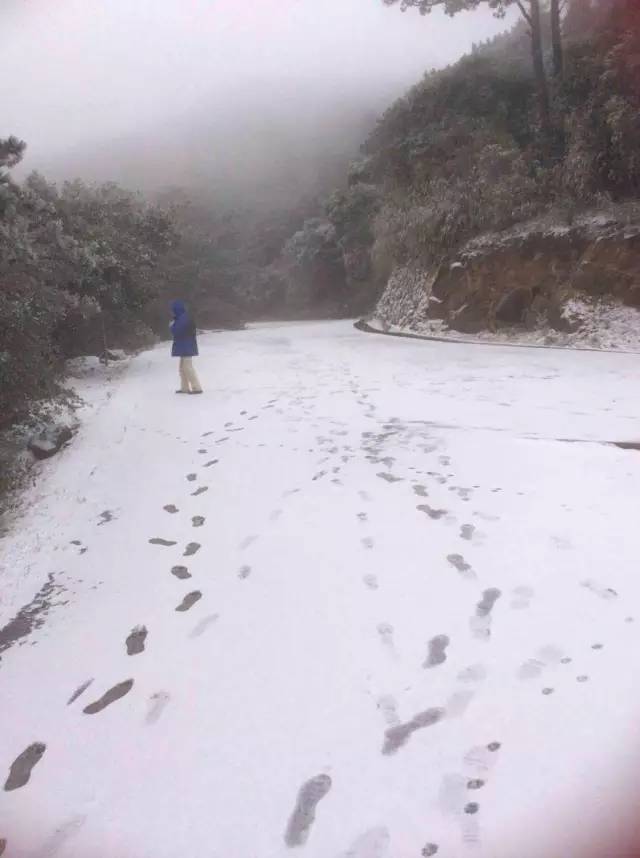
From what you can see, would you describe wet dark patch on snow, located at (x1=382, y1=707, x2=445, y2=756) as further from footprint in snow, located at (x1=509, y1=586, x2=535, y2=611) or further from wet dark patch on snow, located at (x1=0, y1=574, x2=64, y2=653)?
wet dark patch on snow, located at (x1=0, y1=574, x2=64, y2=653)

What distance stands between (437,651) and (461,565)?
733mm

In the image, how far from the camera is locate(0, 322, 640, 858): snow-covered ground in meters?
2.09

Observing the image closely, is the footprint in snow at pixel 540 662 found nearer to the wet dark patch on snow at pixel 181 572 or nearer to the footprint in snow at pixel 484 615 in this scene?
the footprint in snow at pixel 484 615

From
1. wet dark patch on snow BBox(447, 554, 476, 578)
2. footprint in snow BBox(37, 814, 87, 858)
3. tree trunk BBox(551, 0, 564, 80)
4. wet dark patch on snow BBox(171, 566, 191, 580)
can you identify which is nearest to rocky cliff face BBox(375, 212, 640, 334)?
tree trunk BBox(551, 0, 564, 80)

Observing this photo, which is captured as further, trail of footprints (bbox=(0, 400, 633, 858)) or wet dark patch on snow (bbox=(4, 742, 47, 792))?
wet dark patch on snow (bbox=(4, 742, 47, 792))

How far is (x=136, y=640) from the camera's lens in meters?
3.17

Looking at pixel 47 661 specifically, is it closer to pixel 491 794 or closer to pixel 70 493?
pixel 491 794

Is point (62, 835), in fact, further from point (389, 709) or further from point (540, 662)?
point (540, 662)

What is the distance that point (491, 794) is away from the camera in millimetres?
2057

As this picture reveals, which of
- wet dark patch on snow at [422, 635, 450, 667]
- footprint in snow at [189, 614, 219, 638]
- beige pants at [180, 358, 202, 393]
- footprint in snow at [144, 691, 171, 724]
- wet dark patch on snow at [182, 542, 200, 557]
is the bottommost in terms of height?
footprint in snow at [144, 691, 171, 724]

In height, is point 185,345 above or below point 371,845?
above

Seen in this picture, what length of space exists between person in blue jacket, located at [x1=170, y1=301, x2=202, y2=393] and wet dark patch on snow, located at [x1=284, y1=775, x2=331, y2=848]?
270 inches

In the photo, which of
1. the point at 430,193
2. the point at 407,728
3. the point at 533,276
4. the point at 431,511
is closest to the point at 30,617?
the point at 407,728

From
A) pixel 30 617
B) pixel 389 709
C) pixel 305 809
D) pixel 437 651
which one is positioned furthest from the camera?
pixel 30 617
